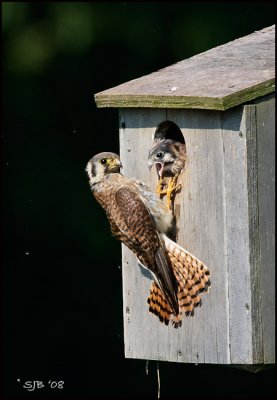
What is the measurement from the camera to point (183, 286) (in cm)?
622

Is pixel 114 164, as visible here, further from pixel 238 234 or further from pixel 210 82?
pixel 238 234

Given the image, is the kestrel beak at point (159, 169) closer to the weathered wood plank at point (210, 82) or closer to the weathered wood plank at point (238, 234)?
the weathered wood plank at point (210, 82)

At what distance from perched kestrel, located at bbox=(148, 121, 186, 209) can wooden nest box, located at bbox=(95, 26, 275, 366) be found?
0.04 meters

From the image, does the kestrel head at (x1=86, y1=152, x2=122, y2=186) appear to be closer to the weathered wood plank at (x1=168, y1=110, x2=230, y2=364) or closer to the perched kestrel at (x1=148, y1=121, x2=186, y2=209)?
the perched kestrel at (x1=148, y1=121, x2=186, y2=209)

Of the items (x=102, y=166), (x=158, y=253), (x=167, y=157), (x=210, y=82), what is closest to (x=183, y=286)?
(x=158, y=253)

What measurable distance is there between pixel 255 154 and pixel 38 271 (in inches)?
206

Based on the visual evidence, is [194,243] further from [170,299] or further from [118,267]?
[118,267]

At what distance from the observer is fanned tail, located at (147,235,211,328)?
20.1 ft

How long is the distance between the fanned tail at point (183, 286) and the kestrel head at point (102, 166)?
41 cm

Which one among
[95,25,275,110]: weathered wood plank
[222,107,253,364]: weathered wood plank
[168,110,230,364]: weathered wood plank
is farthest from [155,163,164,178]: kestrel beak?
[222,107,253,364]: weathered wood plank

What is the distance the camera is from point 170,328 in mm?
6359

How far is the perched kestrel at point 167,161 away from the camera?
20.5 ft

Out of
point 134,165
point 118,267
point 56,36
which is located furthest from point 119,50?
point 134,165

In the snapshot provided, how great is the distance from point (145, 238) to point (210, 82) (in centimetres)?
72
